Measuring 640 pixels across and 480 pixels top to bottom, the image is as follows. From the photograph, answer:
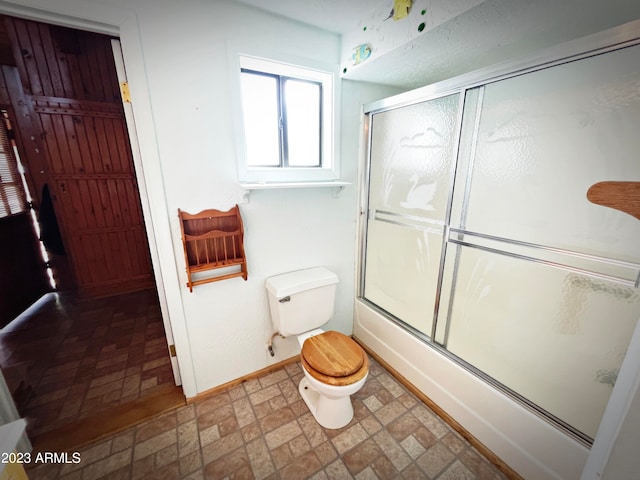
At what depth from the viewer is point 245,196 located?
1.56 metres

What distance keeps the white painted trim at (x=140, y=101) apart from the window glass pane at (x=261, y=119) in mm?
499

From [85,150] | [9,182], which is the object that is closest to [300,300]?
[85,150]

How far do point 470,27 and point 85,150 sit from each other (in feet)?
11.2

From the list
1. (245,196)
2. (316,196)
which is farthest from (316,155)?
(245,196)

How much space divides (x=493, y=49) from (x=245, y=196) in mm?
1487

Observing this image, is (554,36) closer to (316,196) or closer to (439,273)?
(439,273)

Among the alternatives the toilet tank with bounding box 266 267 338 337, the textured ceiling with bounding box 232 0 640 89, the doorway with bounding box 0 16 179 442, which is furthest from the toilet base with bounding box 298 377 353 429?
the textured ceiling with bounding box 232 0 640 89

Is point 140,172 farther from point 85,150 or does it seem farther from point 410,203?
point 85,150

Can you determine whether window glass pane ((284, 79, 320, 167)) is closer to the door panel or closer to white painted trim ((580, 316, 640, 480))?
white painted trim ((580, 316, 640, 480))

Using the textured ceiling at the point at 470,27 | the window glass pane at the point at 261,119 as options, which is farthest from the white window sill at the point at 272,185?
the textured ceiling at the point at 470,27

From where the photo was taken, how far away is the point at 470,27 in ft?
3.64

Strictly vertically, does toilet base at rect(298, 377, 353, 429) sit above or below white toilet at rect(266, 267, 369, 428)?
below

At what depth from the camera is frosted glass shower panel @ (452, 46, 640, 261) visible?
0.89m

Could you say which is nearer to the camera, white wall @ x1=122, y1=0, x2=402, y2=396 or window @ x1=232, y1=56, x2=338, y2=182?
white wall @ x1=122, y1=0, x2=402, y2=396
